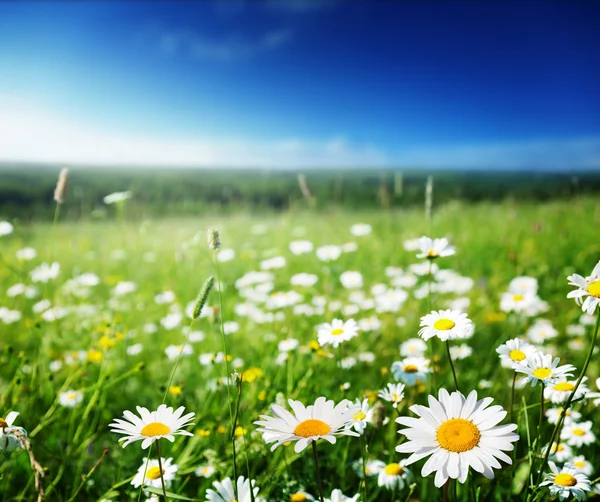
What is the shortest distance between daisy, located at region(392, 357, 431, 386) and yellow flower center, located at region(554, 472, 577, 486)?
1.52 ft

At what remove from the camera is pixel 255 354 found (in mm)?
2199

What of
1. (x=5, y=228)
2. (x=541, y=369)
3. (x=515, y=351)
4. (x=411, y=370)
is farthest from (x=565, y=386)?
(x=5, y=228)

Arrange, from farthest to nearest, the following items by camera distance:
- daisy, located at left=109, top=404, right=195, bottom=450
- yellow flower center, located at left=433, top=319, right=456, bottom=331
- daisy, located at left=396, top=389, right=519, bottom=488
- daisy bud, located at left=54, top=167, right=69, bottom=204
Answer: daisy bud, located at left=54, top=167, right=69, bottom=204
yellow flower center, located at left=433, top=319, right=456, bottom=331
daisy, located at left=109, top=404, right=195, bottom=450
daisy, located at left=396, top=389, right=519, bottom=488

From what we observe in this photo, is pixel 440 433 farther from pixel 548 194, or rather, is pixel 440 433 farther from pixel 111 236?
pixel 548 194

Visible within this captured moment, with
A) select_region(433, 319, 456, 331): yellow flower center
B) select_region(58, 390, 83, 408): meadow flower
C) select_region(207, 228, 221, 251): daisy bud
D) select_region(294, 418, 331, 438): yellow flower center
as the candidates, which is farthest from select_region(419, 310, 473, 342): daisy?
select_region(58, 390, 83, 408): meadow flower

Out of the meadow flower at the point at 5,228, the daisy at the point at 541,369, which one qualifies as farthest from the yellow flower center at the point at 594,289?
the meadow flower at the point at 5,228

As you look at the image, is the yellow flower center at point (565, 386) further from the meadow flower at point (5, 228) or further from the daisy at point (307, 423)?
the meadow flower at point (5, 228)

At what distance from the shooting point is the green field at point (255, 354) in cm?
149

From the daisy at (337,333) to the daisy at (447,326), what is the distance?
0.38 metres

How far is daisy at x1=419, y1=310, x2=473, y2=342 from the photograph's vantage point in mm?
1070

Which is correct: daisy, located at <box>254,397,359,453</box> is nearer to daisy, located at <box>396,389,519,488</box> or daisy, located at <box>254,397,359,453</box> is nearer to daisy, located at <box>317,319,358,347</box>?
daisy, located at <box>396,389,519,488</box>

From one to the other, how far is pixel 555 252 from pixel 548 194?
626cm

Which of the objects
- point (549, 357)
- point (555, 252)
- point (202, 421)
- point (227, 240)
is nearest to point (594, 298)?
point (549, 357)

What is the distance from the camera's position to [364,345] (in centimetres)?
253
